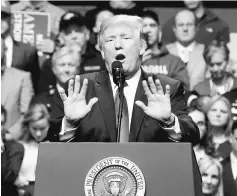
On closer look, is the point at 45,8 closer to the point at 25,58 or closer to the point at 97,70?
the point at 25,58

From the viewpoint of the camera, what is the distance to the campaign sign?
13.0ft

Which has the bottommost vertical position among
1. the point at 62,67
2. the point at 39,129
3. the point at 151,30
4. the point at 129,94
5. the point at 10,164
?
the point at 10,164

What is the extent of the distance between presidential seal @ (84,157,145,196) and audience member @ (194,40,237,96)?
2.30m

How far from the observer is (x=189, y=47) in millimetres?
3912

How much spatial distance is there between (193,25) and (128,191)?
2.57 metres

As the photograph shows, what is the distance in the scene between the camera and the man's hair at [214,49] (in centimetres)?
386

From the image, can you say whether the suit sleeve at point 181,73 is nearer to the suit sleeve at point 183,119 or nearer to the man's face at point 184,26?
the man's face at point 184,26

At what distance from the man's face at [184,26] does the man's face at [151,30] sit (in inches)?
5.7

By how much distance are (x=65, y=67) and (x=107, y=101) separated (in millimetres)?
1808

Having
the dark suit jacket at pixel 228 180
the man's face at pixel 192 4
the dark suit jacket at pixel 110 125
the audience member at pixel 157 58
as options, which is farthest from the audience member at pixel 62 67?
the dark suit jacket at pixel 110 125

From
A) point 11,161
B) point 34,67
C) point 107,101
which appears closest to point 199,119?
point 34,67

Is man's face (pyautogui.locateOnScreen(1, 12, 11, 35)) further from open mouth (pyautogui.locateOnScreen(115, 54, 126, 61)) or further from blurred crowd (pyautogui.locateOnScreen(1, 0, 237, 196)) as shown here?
open mouth (pyautogui.locateOnScreen(115, 54, 126, 61))

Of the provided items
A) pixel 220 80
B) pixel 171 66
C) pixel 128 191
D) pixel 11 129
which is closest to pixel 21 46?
pixel 11 129

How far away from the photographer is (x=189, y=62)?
3887 millimetres
